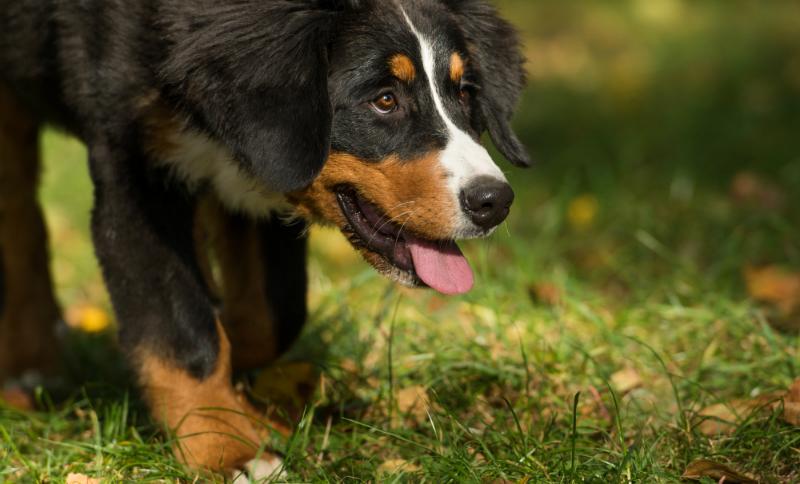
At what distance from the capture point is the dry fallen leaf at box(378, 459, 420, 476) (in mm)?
2807

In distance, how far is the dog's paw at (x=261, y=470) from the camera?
2887 millimetres

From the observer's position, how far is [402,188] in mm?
3000

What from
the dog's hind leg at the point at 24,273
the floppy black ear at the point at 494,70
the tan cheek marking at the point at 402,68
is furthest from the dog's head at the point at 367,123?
the dog's hind leg at the point at 24,273

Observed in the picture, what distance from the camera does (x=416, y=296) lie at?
4434 millimetres

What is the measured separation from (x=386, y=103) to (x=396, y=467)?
1.01 m

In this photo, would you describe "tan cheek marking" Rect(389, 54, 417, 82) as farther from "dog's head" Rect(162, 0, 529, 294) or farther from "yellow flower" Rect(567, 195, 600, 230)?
"yellow flower" Rect(567, 195, 600, 230)

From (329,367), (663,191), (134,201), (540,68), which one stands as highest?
(134,201)

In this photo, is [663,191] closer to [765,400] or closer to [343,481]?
[765,400]

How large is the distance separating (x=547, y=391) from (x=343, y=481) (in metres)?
0.78

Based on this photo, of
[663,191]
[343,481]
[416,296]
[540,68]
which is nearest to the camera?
[343,481]

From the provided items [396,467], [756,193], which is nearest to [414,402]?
[396,467]

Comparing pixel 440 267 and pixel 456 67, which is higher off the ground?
pixel 456 67

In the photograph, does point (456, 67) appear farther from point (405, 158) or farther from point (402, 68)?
point (405, 158)

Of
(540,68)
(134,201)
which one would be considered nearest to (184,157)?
(134,201)
